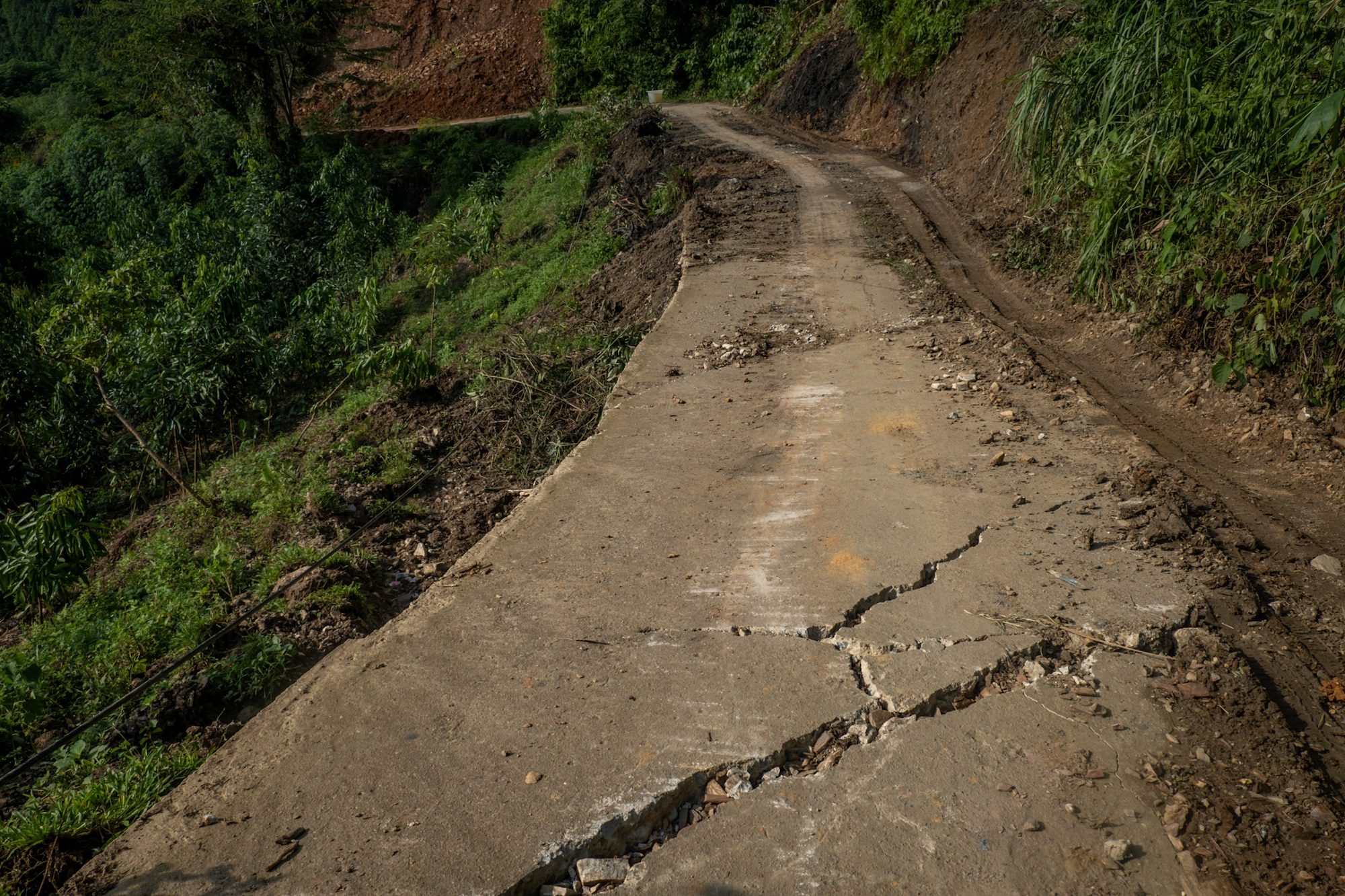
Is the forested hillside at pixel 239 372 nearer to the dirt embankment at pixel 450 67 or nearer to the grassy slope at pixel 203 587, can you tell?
the grassy slope at pixel 203 587

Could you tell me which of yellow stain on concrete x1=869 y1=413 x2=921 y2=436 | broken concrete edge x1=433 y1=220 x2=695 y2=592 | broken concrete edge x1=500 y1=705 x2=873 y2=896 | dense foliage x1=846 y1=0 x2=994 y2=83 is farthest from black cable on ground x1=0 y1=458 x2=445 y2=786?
dense foliage x1=846 y1=0 x2=994 y2=83

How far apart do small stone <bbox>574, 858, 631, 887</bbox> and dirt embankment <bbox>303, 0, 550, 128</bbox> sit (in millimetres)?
21539

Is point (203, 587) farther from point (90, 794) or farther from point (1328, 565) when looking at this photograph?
point (1328, 565)

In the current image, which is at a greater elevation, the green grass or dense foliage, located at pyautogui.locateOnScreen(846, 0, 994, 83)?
dense foliage, located at pyautogui.locateOnScreen(846, 0, 994, 83)

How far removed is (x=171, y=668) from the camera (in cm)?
310

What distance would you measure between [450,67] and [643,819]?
24795 millimetres

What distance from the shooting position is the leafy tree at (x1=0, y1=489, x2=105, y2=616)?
3934mm

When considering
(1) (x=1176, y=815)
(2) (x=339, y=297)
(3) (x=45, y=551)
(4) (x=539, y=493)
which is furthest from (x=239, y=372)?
(1) (x=1176, y=815)

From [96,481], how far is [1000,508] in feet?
28.5

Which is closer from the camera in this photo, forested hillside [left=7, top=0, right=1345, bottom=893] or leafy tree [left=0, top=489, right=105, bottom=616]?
forested hillside [left=7, top=0, right=1345, bottom=893]

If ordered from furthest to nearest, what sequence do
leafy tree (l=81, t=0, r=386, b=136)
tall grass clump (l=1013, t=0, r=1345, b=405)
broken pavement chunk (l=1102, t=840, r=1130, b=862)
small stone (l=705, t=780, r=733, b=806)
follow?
leafy tree (l=81, t=0, r=386, b=136)
tall grass clump (l=1013, t=0, r=1345, b=405)
small stone (l=705, t=780, r=733, b=806)
broken pavement chunk (l=1102, t=840, r=1130, b=862)

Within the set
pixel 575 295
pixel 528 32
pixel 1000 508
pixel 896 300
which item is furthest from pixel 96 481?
pixel 528 32

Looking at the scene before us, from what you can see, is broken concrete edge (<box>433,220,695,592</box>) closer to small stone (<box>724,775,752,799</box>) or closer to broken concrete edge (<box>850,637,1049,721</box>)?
small stone (<box>724,775,752,799</box>)

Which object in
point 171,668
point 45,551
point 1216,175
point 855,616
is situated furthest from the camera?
point 1216,175
